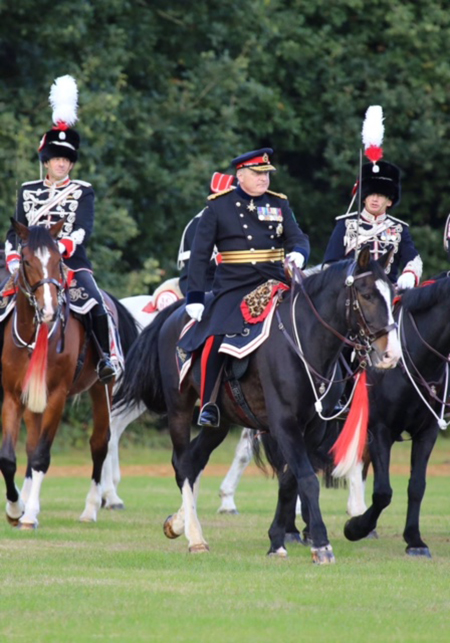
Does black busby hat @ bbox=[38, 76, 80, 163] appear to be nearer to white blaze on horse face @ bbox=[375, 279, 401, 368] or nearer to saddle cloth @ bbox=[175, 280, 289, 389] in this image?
saddle cloth @ bbox=[175, 280, 289, 389]

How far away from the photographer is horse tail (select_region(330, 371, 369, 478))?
10.0 m

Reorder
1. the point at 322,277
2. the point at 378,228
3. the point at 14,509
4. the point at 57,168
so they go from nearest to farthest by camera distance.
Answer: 1. the point at 322,277
2. the point at 14,509
3. the point at 378,228
4. the point at 57,168

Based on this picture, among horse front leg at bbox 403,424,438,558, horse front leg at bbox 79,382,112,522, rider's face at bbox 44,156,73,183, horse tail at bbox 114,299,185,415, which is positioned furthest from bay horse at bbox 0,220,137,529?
horse front leg at bbox 403,424,438,558

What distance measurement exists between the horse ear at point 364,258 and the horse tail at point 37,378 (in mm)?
3103

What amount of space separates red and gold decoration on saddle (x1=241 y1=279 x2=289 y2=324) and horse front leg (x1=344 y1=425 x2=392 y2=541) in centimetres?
150

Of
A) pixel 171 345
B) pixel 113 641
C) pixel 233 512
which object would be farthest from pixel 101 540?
pixel 113 641

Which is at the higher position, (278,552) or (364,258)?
(364,258)

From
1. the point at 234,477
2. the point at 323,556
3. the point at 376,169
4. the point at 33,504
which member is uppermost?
the point at 376,169

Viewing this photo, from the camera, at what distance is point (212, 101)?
27578 millimetres

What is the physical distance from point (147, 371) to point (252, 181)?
76.7 inches

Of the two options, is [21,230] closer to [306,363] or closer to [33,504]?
[33,504]

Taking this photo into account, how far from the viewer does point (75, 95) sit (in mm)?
13609

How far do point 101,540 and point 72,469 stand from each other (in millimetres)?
12649

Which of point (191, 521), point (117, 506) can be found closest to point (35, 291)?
point (191, 521)
